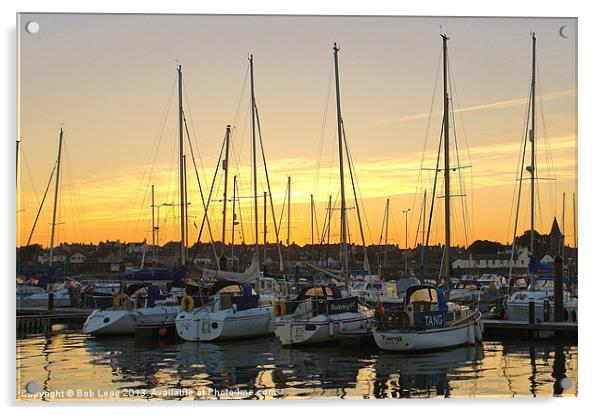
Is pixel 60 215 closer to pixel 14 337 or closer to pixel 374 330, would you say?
pixel 14 337

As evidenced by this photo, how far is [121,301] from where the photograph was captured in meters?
18.1

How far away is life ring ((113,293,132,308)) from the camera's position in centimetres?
1797

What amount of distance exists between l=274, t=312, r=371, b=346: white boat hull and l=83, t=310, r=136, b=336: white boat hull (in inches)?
137

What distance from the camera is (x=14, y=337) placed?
858cm

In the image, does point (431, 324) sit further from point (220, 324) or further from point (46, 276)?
point (46, 276)

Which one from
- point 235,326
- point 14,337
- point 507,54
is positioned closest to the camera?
point 14,337

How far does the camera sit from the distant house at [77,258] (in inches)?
482

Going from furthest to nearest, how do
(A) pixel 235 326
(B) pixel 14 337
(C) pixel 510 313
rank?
(C) pixel 510 313 < (A) pixel 235 326 < (B) pixel 14 337

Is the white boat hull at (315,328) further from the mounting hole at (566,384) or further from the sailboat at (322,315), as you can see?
the mounting hole at (566,384)

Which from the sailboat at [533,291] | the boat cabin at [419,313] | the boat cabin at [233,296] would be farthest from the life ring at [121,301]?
the sailboat at [533,291]

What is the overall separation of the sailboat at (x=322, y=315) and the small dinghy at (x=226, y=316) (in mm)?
687

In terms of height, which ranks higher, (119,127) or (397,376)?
(119,127)
